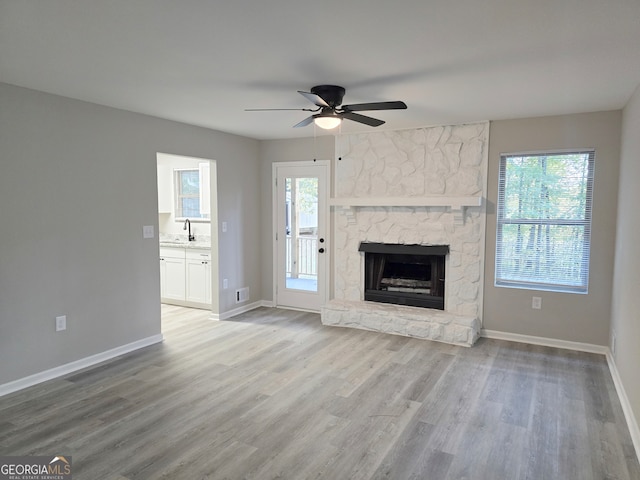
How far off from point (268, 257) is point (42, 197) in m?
3.21

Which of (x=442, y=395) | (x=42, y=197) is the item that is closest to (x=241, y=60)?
(x=42, y=197)

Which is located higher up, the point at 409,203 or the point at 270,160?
the point at 270,160

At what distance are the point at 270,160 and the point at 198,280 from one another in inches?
80.1

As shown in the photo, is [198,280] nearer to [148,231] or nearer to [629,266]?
[148,231]

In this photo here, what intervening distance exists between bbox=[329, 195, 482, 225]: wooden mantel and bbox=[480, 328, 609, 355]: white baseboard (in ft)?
4.40

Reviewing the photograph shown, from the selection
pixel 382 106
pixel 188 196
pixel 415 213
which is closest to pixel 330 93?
pixel 382 106

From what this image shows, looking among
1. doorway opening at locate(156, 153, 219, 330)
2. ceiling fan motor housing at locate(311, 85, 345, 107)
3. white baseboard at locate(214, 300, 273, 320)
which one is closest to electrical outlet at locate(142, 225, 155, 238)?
doorway opening at locate(156, 153, 219, 330)

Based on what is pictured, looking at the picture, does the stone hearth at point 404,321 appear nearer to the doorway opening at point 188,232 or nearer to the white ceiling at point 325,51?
the doorway opening at point 188,232

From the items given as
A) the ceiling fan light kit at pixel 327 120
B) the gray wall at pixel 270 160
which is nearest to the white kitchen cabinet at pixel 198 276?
the gray wall at pixel 270 160

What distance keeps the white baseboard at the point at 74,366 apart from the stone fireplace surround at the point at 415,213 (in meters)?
2.17

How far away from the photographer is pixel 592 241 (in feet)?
14.0

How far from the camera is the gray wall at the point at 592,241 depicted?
4.16 m

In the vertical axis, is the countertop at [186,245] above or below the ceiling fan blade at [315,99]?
below

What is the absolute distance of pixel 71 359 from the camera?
12.3 ft
